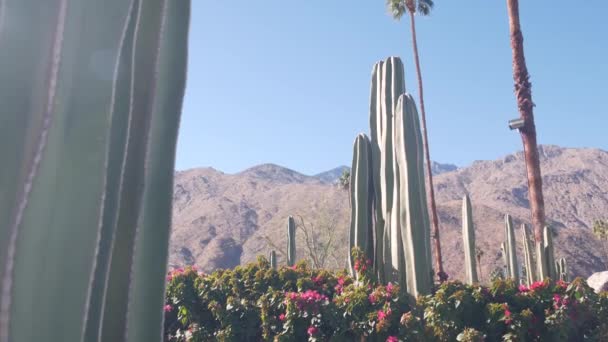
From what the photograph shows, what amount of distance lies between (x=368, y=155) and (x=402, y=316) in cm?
335

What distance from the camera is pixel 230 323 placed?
7.24m

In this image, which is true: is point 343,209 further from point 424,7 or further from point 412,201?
point 412,201

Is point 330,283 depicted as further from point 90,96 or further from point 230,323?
point 90,96

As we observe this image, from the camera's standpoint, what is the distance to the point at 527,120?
35.6 ft

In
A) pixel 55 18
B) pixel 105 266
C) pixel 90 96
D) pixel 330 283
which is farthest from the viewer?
pixel 330 283

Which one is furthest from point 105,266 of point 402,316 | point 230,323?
point 230,323

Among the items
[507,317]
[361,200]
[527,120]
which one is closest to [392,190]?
[361,200]

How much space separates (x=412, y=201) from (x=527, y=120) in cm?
517

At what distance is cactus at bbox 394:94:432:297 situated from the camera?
6.69 meters

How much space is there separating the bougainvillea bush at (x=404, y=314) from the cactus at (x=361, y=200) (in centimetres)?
58

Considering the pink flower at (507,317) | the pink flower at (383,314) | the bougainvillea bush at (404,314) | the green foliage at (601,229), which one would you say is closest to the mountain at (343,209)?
the green foliage at (601,229)

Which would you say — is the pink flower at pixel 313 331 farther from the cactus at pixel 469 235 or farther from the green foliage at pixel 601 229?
the green foliage at pixel 601 229

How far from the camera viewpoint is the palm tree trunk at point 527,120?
10.5 metres

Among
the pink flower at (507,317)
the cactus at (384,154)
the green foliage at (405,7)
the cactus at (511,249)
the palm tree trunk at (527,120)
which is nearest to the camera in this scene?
the pink flower at (507,317)
